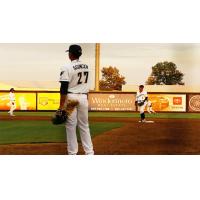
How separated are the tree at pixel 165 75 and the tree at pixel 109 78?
17.0 inches

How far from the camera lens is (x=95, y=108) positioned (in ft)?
23.9

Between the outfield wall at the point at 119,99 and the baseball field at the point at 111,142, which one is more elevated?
the outfield wall at the point at 119,99

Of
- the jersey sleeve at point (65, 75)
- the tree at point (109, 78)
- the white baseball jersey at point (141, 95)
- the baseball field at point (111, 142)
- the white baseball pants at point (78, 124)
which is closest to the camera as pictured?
the jersey sleeve at point (65, 75)

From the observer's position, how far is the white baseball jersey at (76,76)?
5.95 meters

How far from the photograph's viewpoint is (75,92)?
19.8 ft

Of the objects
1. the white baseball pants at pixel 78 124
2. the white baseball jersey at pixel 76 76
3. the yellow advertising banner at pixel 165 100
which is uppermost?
the white baseball jersey at pixel 76 76

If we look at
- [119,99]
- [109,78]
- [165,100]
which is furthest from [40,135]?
[165,100]

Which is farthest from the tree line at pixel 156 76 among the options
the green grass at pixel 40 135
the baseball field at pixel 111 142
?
the green grass at pixel 40 135

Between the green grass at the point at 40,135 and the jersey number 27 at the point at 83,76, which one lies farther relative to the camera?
the green grass at the point at 40,135

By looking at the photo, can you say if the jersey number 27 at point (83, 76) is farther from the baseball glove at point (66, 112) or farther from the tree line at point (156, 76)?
the tree line at point (156, 76)

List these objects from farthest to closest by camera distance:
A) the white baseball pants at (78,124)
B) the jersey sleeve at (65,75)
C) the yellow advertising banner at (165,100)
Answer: the yellow advertising banner at (165,100)
the white baseball pants at (78,124)
the jersey sleeve at (65,75)

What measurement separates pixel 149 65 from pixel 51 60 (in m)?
1.42

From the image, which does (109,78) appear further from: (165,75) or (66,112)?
(66,112)
